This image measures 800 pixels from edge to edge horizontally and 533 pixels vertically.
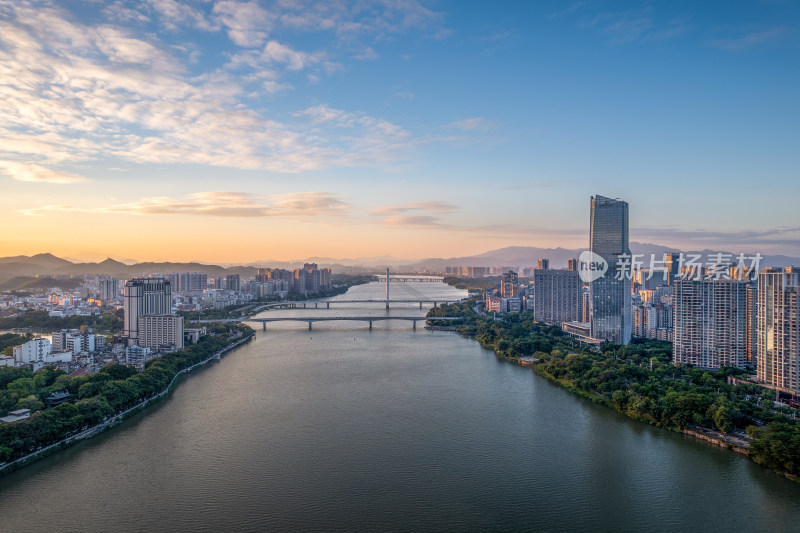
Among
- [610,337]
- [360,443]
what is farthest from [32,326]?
[610,337]

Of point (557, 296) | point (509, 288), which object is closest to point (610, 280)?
point (557, 296)

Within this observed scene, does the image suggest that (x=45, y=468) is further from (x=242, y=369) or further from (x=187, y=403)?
(x=242, y=369)

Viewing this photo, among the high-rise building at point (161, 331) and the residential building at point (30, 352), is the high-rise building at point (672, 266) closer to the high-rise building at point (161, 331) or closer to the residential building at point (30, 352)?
the high-rise building at point (161, 331)

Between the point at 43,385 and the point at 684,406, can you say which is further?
the point at 43,385

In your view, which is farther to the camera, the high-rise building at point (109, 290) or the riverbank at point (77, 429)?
the high-rise building at point (109, 290)

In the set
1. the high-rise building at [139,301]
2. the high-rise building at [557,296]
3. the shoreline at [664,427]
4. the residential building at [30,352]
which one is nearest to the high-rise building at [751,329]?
the shoreline at [664,427]

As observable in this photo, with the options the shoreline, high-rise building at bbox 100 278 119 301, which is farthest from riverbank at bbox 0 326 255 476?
high-rise building at bbox 100 278 119 301

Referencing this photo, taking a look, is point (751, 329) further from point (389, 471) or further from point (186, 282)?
point (186, 282)
